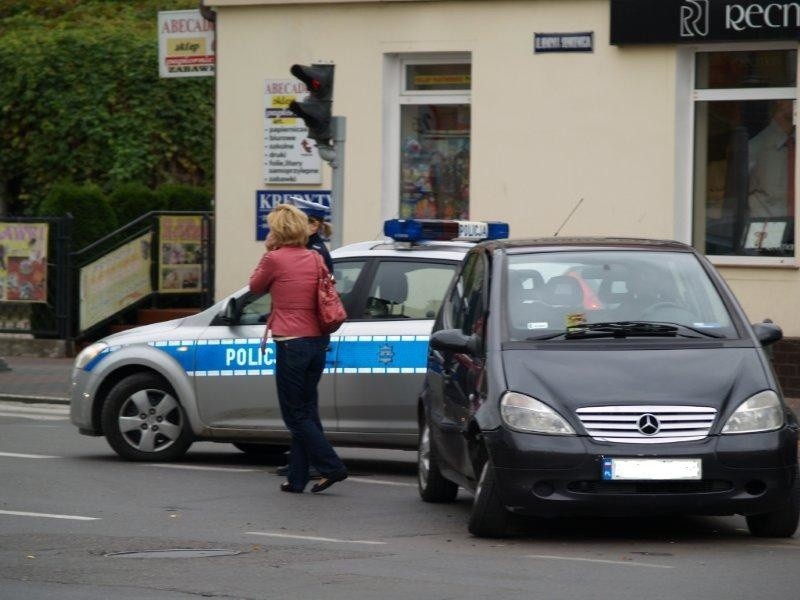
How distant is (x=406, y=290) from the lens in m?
12.0

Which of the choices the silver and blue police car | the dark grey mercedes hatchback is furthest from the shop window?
the dark grey mercedes hatchback

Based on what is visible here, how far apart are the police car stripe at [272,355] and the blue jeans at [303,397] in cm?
71

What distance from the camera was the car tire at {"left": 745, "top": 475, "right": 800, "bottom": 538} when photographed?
29.1ft

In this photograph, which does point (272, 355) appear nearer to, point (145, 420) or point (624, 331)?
point (145, 420)

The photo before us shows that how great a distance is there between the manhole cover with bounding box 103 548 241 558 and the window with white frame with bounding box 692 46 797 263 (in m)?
10.5

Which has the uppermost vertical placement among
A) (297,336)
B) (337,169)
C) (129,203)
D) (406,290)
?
(337,169)

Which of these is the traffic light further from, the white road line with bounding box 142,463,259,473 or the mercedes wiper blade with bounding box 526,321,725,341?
the mercedes wiper blade with bounding box 526,321,725,341

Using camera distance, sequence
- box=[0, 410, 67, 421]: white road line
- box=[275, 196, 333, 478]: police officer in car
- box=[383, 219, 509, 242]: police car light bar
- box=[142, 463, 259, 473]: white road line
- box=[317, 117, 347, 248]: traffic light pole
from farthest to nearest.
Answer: box=[0, 410, 67, 421]: white road line
box=[317, 117, 347, 248]: traffic light pole
box=[142, 463, 259, 473]: white road line
box=[383, 219, 509, 242]: police car light bar
box=[275, 196, 333, 478]: police officer in car

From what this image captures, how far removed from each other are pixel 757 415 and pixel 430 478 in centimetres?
251

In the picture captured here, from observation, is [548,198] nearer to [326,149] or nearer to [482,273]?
[326,149]

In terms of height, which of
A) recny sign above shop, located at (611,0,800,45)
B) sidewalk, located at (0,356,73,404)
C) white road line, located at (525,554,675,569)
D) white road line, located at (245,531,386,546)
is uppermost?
recny sign above shop, located at (611,0,800,45)

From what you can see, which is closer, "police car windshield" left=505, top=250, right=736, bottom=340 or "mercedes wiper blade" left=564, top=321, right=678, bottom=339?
"mercedes wiper blade" left=564, top=321, right=678, bottom=339

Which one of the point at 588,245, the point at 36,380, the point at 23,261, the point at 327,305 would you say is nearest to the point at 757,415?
the point at 588,245

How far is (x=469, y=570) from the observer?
315 inches
